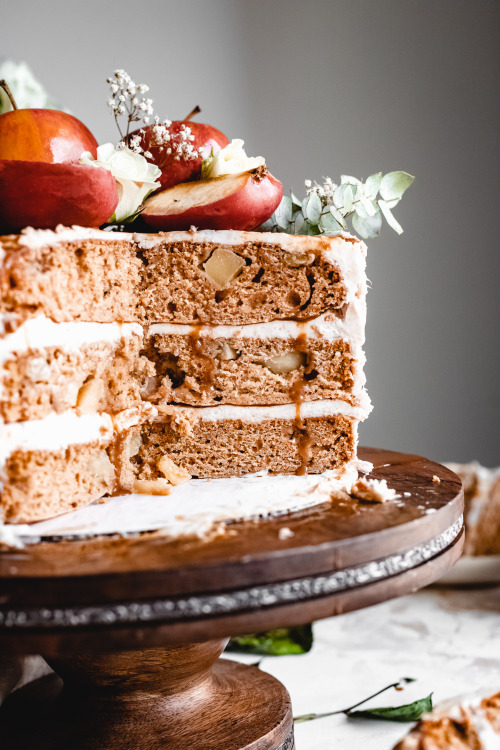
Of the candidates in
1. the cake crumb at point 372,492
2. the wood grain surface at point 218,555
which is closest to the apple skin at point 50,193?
the wood grain surface at point 218,555

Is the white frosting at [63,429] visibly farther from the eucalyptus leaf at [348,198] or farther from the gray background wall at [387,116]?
the gray background wall at [387,116]

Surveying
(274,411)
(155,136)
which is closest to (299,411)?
(274,411)

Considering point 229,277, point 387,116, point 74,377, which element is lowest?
point 74,377

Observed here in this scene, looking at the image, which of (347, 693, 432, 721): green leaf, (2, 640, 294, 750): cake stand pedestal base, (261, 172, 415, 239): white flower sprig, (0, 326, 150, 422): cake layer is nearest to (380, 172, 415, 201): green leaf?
(261, 172, 415, 239): white flower sprig

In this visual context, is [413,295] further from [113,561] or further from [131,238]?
[113,561]

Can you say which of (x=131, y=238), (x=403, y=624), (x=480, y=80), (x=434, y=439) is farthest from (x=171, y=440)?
(x=480, y=80)

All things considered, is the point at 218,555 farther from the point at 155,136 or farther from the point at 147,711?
the point at 155,136
